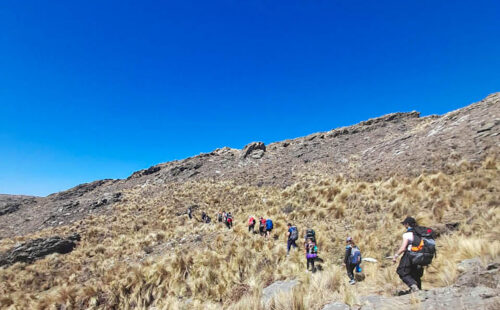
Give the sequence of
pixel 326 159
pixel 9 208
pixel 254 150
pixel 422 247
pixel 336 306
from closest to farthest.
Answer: pixel 422 247, pixel 336 306, pixel 326 159, pixel 9 208, pixel 254 150

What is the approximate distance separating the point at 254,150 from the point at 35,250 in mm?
35840

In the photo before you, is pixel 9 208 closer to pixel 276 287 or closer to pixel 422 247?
pixel 276 287

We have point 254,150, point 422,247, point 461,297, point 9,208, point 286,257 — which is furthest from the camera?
point 254,150

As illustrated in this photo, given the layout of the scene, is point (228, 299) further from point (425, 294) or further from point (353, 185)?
point (353, 185)

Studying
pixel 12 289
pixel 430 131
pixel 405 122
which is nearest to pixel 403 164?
pixel 430 131

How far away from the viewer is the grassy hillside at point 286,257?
21.4 feet

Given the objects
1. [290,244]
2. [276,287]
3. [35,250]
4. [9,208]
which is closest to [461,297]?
[276,287]

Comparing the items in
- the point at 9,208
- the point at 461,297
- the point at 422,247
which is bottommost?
the point at 461,297

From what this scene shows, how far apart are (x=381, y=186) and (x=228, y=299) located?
12.0 metres

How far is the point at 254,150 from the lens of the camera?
48.4 m

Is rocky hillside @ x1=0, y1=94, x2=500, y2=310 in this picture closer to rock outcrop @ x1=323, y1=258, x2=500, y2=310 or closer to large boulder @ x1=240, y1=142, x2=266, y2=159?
rock outcrop @ x1=323, y1=258, x2=500, y2=310

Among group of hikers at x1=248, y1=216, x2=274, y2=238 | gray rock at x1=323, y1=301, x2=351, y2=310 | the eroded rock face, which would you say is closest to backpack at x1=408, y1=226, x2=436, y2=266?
gray rock at x1=323, y1=301, x2=351, y2=310

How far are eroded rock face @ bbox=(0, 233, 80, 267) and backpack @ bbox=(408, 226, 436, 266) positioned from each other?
24.9 meters

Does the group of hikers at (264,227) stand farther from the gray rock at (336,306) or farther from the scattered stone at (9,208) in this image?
the scattered stone at (9,208)
